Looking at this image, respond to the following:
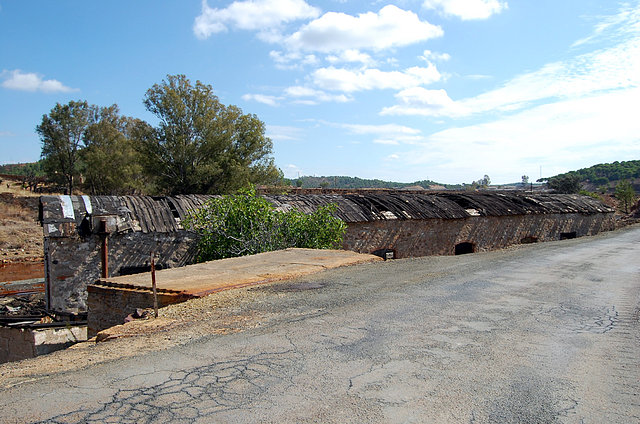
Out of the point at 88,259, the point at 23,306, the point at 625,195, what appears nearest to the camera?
the point at 88,259

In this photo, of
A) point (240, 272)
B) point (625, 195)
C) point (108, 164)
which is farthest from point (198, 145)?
point (625, 195)

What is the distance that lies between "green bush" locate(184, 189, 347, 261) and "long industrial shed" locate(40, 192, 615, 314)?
1223 mm

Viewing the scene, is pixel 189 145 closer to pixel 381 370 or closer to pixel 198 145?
pixel 198 145

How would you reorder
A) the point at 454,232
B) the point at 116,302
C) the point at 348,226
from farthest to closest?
1. the point at 454,232
2. the point at 348,226
3. the point at 116,302

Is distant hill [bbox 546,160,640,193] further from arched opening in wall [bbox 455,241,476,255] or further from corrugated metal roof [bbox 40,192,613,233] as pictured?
arched opening in wall [bbox 455,241,476,255]

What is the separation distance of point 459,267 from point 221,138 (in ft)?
64.9

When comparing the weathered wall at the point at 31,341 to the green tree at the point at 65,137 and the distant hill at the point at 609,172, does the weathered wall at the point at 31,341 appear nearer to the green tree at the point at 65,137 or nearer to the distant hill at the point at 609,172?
the green tree at the point at 65,137

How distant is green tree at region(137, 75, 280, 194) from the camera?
25953mm

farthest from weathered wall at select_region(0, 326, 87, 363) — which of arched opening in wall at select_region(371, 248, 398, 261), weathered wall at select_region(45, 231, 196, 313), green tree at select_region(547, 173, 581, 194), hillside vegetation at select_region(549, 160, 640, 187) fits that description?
hillside vegetation at select_region(549, 160, 640, 187)

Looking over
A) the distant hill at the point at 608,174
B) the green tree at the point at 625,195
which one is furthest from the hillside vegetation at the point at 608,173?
the green tree at the point at 625,195

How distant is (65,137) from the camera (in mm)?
36438

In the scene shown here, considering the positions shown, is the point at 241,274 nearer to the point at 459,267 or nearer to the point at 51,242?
the point at 459,267

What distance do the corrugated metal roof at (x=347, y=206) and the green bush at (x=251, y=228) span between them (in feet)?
4.09

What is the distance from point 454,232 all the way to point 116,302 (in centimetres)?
1497
